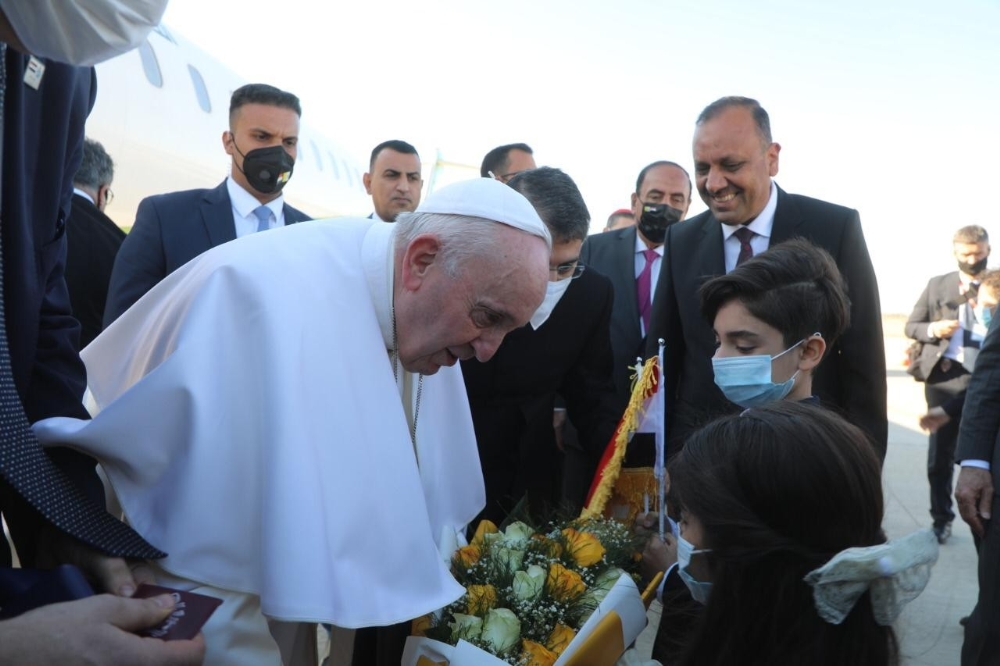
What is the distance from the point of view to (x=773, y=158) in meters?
4.21

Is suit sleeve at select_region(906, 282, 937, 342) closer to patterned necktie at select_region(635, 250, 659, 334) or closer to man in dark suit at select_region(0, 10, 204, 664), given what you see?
patterned necktie at select_region(635, 250, 659, 334)

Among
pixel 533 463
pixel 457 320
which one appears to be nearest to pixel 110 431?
pixel 457 320

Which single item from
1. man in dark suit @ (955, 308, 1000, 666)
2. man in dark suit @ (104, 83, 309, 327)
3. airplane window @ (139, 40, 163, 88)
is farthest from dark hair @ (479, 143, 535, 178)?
airplane window @ (139, 40, 163, 88)

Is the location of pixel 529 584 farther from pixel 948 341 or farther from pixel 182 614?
pixel 948 341

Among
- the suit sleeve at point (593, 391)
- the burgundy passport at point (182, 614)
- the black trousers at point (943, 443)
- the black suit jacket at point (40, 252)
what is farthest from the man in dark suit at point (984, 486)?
the black trousers at point (943, 443)

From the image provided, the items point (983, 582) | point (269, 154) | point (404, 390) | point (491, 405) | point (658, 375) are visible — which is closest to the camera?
point (404, 390)

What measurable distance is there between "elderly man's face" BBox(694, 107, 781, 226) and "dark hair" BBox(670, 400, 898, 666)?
209 cm

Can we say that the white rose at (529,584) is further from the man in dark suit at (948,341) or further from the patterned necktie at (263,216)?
the man in dark suit at (948,341)

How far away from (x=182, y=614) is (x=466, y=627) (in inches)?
29.4

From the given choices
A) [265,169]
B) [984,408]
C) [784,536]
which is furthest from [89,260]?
[984,408]

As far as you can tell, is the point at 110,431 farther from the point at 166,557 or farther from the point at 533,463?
the point at 533,463

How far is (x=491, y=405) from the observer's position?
375 cm

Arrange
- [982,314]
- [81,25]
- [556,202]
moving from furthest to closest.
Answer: [982,314] → [556,202] → [81,25]

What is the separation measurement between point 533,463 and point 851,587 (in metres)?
2.09
